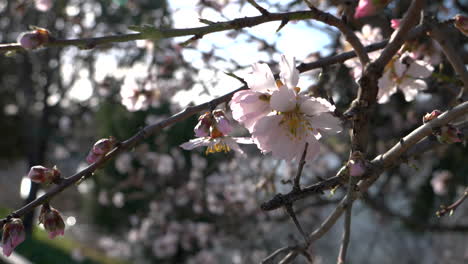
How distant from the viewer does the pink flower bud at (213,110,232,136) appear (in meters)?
1.13

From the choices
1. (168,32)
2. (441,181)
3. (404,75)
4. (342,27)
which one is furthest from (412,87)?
(441,181)

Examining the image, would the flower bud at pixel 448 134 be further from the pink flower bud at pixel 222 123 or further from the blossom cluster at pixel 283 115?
the pink flower bud at pixel 222 123

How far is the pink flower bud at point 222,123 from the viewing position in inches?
44.4

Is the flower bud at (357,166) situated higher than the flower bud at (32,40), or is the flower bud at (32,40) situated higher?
the flower bud at (32,40)

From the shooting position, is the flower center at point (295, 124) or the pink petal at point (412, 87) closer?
the flower center at point (295, 124)

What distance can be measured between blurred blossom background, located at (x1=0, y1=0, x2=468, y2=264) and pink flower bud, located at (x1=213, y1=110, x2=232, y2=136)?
4.0 inches

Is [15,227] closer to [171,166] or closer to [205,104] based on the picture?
[205,104]

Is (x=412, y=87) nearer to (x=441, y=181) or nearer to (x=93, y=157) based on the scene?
(x=93, y=157)

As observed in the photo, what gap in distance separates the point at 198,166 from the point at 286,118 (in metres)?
5.01

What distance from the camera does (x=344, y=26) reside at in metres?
0.96

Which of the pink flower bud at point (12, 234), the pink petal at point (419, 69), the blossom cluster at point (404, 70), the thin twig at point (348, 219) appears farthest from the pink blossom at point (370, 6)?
the pink flower bud at point (12, 234)

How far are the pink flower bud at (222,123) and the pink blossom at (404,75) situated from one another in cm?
61

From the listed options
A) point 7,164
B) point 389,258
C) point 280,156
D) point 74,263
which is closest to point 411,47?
point 280,156

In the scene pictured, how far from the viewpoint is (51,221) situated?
1093mm
